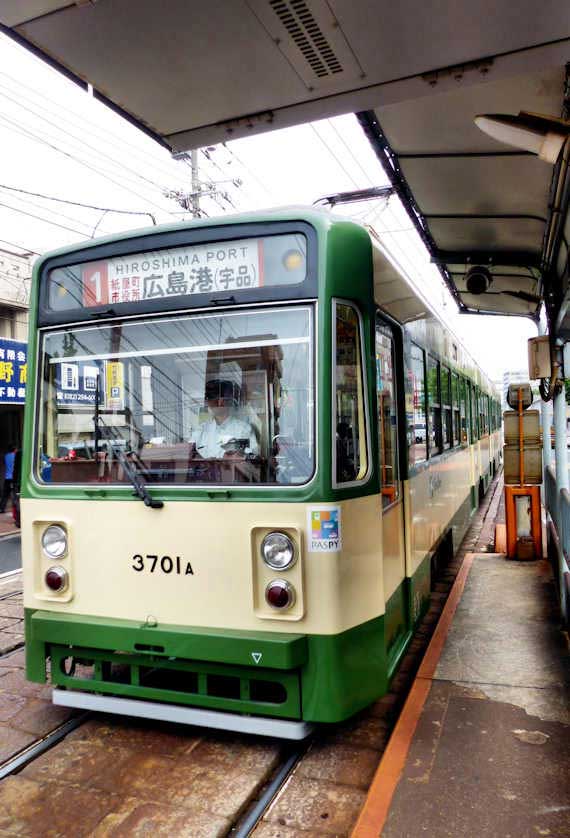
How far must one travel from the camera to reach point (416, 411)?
5395mm

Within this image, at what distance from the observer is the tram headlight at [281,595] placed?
354cm

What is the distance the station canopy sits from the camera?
8.71 feet

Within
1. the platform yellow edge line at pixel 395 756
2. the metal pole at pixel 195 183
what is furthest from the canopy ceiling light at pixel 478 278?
the metal pole at pixel 195 183

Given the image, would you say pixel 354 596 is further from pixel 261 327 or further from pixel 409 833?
pixel 261 327

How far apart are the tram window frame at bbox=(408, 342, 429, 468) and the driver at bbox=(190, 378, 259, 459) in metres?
1.59

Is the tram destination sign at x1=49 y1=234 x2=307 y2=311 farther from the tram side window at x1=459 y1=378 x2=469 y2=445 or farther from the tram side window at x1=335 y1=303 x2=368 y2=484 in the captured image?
the tram side window at x1=459 y1=378 x2=469 y2=445

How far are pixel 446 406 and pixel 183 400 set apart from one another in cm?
422

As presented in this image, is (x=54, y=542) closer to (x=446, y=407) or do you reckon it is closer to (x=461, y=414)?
(x=446, y=407)

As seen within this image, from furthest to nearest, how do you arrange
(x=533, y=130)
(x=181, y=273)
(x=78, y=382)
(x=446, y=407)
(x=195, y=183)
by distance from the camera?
1. (x=195, y=183)
2. (x=446, y=407)
3. (x=78, y=382)
4. (x=181, y=273)
5. (x=533, y=130)

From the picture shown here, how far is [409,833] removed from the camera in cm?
293

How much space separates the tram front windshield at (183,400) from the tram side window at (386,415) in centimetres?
65

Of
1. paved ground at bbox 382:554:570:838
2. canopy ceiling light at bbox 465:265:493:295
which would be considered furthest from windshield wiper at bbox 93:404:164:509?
canopy ceiling light at bbox 465:265:493:295

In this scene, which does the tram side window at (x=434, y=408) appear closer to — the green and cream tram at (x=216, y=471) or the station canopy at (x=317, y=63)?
the green and cream tram at (x=216, y=471)

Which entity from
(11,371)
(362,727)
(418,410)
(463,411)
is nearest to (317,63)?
(418,410)
